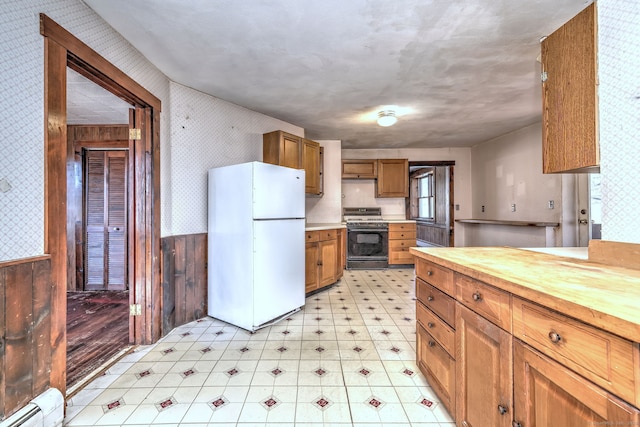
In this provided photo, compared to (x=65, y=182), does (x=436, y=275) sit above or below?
below

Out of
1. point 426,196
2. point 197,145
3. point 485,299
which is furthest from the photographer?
point 426,196

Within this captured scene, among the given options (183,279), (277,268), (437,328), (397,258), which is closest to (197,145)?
(183,279)

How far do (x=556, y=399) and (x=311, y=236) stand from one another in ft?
9.19

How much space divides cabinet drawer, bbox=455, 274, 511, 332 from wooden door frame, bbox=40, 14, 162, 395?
207 centimetres

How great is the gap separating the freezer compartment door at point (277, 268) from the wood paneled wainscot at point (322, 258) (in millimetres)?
437

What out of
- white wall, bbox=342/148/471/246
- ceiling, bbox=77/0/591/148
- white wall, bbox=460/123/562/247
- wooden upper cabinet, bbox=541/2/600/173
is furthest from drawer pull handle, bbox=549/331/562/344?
white wall, bbox=342/148/471/246

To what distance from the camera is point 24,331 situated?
1.26 meters

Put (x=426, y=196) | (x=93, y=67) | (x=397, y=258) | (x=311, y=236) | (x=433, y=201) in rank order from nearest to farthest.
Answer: (x=93, y=67) → (x=311, y=236) → (x=397, y=258) → (x=433, y=201) → (x=426, y=196)

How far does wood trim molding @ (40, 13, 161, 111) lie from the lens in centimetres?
141

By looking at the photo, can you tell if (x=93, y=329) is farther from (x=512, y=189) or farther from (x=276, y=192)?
(x=512, y=189)

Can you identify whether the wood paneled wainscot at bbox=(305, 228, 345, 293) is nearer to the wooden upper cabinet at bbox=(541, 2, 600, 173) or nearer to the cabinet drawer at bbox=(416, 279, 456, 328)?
the cabinet drawer at bbox=(416, 279, 456, 328)

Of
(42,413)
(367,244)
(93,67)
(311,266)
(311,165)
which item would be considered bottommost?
(42,413)

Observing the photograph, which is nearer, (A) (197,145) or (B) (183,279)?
(B) (183,279)

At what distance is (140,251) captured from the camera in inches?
88.4
